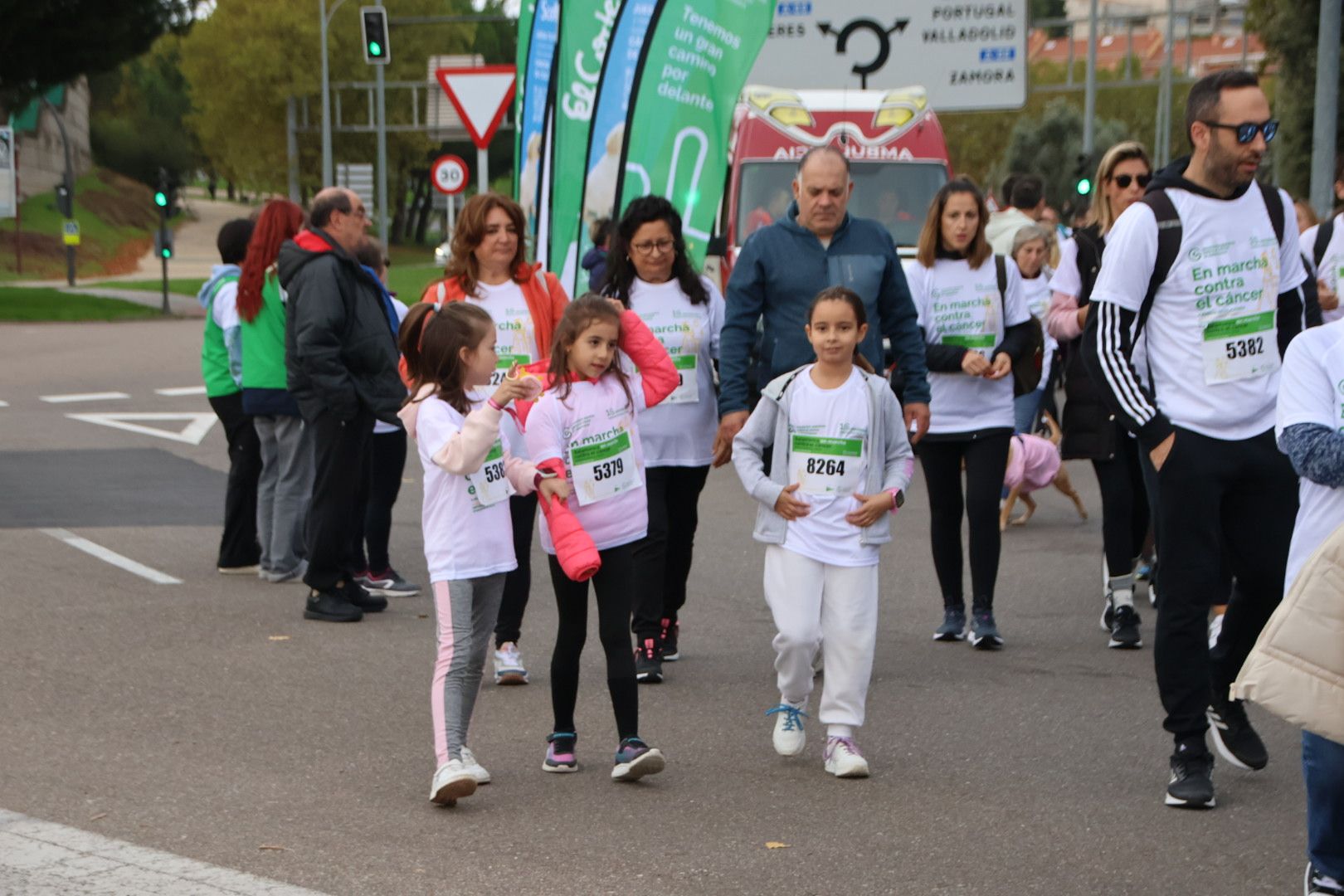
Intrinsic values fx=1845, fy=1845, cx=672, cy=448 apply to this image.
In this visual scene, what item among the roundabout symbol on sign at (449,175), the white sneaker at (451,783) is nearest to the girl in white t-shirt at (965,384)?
the white sneaker at (451,783)

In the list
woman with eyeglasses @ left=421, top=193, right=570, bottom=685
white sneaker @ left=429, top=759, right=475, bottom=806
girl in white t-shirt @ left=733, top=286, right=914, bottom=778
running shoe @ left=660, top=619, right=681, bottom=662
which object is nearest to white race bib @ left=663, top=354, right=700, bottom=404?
woman with eyeglasses @ left=421, top=193, right=570, bottom=685

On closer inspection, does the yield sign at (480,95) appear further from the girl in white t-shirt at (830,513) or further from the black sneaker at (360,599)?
the girl in white t-shirt at (830,513)

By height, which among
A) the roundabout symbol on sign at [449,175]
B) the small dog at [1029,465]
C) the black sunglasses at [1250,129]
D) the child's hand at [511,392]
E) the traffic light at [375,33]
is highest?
the traffic light at [375,33]

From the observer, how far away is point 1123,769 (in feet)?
19.1

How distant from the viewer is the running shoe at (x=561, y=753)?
5801 millimetres

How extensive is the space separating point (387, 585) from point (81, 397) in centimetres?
1171

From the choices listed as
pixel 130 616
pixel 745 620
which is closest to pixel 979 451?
pixel 745 620

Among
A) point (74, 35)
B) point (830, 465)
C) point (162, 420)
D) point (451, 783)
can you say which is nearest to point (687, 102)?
point (830, 465)

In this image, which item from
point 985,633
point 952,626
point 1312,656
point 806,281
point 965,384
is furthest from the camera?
point 952,626

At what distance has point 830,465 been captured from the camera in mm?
5941

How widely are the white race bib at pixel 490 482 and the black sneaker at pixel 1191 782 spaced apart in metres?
2.17

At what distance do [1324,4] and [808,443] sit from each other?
1420cm

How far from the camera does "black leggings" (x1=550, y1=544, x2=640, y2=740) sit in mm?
5750

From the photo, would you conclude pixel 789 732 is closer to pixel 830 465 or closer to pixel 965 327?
pixel 830 465
